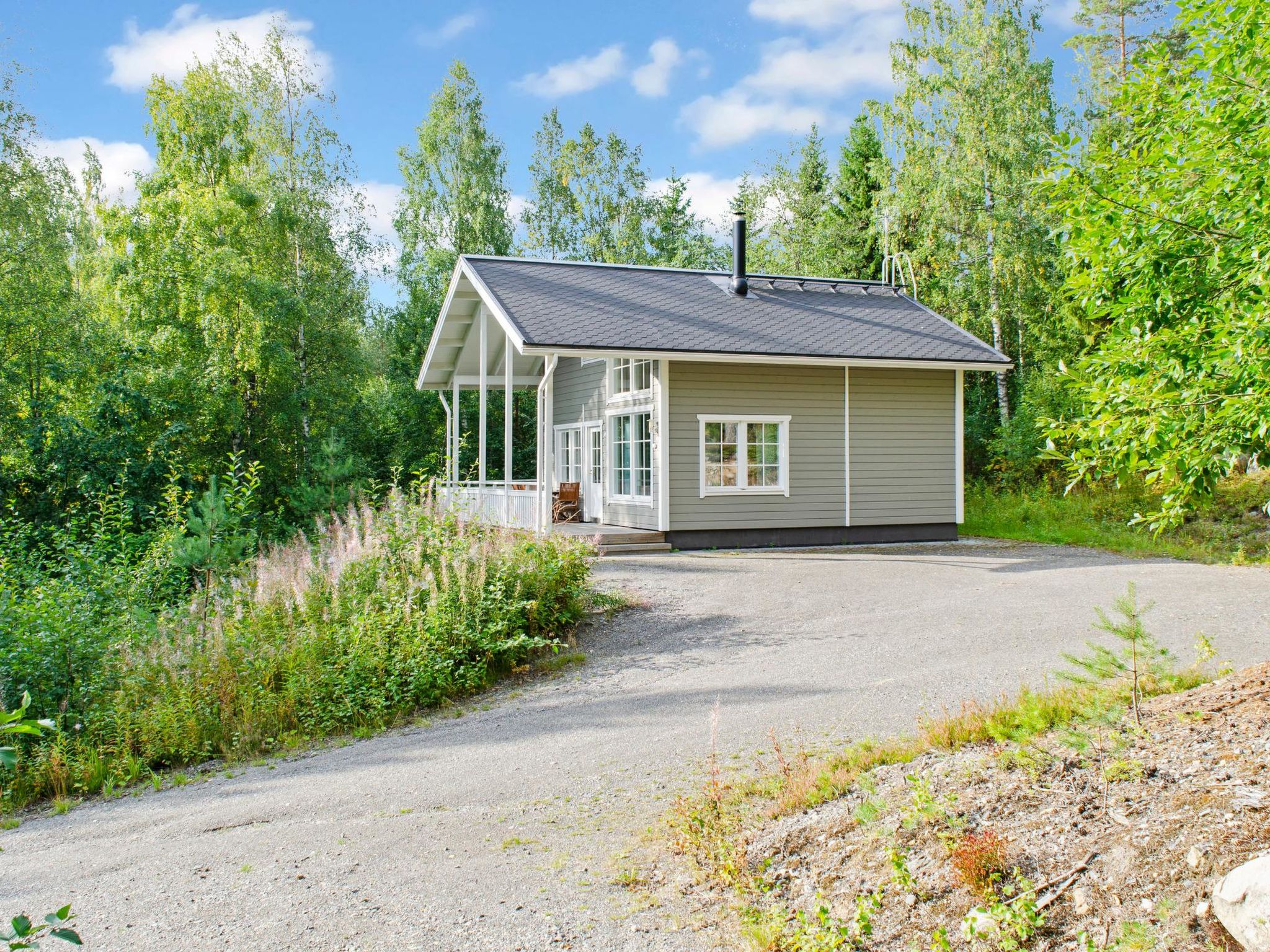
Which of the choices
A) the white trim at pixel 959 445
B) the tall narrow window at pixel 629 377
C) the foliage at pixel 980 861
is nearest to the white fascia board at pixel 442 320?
the tall narrow window at pixel 629 377

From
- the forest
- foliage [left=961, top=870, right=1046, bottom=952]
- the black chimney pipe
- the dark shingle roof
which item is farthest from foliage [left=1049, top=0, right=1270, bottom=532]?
the black chimney pipe

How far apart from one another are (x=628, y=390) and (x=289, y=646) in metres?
10.2

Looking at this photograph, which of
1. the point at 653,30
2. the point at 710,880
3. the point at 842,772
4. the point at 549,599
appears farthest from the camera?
the point at 653,30

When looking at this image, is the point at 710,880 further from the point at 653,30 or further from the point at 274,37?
the point at 653,30

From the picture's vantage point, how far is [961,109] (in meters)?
24.5

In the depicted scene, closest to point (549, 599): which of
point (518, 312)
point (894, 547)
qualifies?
point (518, 312)

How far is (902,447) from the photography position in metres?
17.1

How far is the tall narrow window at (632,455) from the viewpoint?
1631 centimetres

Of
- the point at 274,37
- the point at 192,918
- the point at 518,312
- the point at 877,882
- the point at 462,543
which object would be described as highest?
the point at 274,37

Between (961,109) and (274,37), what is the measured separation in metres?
19.1

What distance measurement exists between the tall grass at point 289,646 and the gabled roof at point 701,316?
19.4ft

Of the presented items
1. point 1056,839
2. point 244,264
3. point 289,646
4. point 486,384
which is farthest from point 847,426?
point 244,264

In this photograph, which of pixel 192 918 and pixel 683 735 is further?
pixel 683 735

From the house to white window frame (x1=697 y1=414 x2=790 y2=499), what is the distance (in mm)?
29
